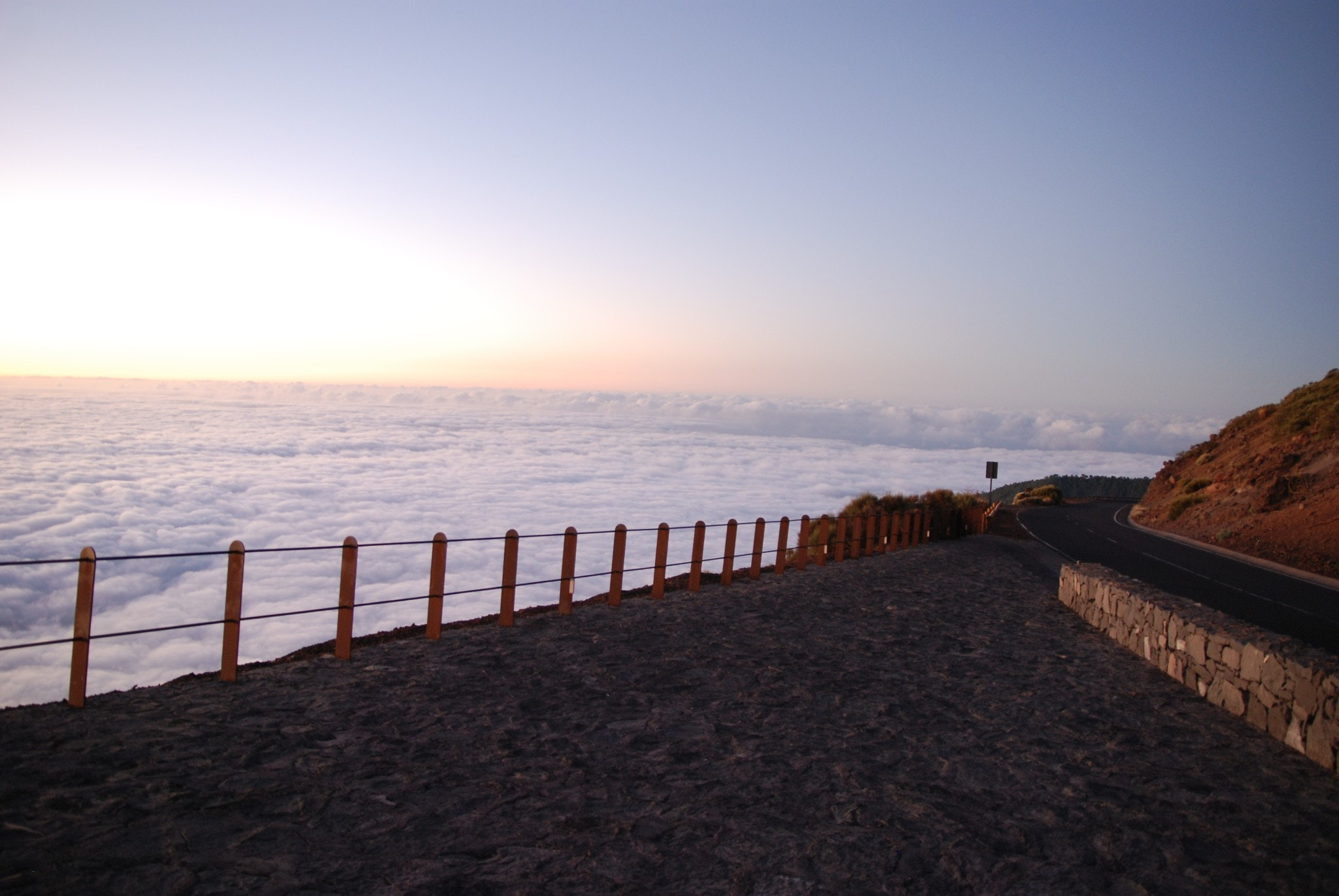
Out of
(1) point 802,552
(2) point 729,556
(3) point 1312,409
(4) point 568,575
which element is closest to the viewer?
(4) point 568,575

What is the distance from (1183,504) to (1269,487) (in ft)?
24.8

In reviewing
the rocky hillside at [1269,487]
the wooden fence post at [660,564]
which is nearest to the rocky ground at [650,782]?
the wooden fence post at [660,564]

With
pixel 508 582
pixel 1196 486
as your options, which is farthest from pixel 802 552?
pixel 1196 486

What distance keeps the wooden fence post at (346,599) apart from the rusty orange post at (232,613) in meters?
0.98

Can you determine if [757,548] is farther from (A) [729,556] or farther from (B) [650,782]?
(B) [650,782]

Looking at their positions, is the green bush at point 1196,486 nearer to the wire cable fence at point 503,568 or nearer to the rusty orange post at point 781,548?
the wire cable fence at point 503,568

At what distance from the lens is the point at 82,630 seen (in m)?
6.32

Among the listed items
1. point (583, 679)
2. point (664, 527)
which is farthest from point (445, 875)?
point (664, 527)

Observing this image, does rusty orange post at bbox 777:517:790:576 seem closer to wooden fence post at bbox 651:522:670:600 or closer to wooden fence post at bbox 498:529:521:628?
wooden fence post at bbox 651:522:670:600

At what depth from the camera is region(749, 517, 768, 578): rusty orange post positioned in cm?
1503

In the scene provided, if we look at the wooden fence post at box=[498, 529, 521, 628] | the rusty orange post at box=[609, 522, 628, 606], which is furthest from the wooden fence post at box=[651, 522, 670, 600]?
the wooden fence post at box=[498, 529, 521, 628]

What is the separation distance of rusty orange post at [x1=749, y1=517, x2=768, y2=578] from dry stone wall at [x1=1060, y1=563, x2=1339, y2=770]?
5.83 metres

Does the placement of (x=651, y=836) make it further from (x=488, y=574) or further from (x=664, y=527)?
(x=488, y=574)

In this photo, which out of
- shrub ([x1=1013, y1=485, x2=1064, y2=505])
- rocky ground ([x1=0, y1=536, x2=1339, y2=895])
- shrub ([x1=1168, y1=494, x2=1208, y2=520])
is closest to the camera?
rocky ground ([x1=0, y1=536, x2=1339, y2=895])
